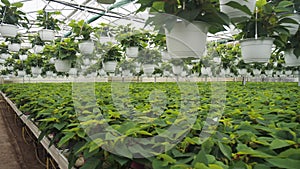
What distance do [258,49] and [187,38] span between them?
0.82 metres

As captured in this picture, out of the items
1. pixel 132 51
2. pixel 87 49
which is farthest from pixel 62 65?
pixel 87 49

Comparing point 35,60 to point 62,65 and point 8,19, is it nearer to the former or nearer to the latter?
point 8,19

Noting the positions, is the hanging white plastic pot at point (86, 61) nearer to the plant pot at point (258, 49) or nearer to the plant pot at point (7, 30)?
the plant pot at point (258, 49)

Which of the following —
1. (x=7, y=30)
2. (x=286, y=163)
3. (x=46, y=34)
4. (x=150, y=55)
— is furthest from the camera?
(x=46, y=34)

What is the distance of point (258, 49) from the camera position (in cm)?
154

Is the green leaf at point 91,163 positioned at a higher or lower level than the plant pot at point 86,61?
lower

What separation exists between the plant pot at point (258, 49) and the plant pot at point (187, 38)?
0.71 metres

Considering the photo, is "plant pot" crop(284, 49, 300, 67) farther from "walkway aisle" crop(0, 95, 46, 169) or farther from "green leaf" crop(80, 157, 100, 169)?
"walkway aisle" crop(0, 95, 46, 169)

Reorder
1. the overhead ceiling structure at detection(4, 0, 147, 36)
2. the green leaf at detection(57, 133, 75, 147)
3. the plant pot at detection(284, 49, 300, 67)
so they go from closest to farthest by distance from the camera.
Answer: the green leaf at detection(57, 133, 75, 147) < the plant pot at detection(284, 49, 300, 67) < the overhead ceiling structure at detection(4, 0, 147, 36)

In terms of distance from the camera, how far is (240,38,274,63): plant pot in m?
1.52

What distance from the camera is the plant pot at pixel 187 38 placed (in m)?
0.94

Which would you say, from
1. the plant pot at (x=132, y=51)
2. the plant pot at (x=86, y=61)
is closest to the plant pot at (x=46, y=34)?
the plant pot at (x=132, y=51)

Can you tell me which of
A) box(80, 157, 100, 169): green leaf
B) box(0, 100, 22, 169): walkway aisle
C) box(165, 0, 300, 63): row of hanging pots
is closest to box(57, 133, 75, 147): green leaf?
box(80, 157, 100, 169): green leaf

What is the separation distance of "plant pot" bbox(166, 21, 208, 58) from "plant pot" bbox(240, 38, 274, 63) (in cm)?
71
